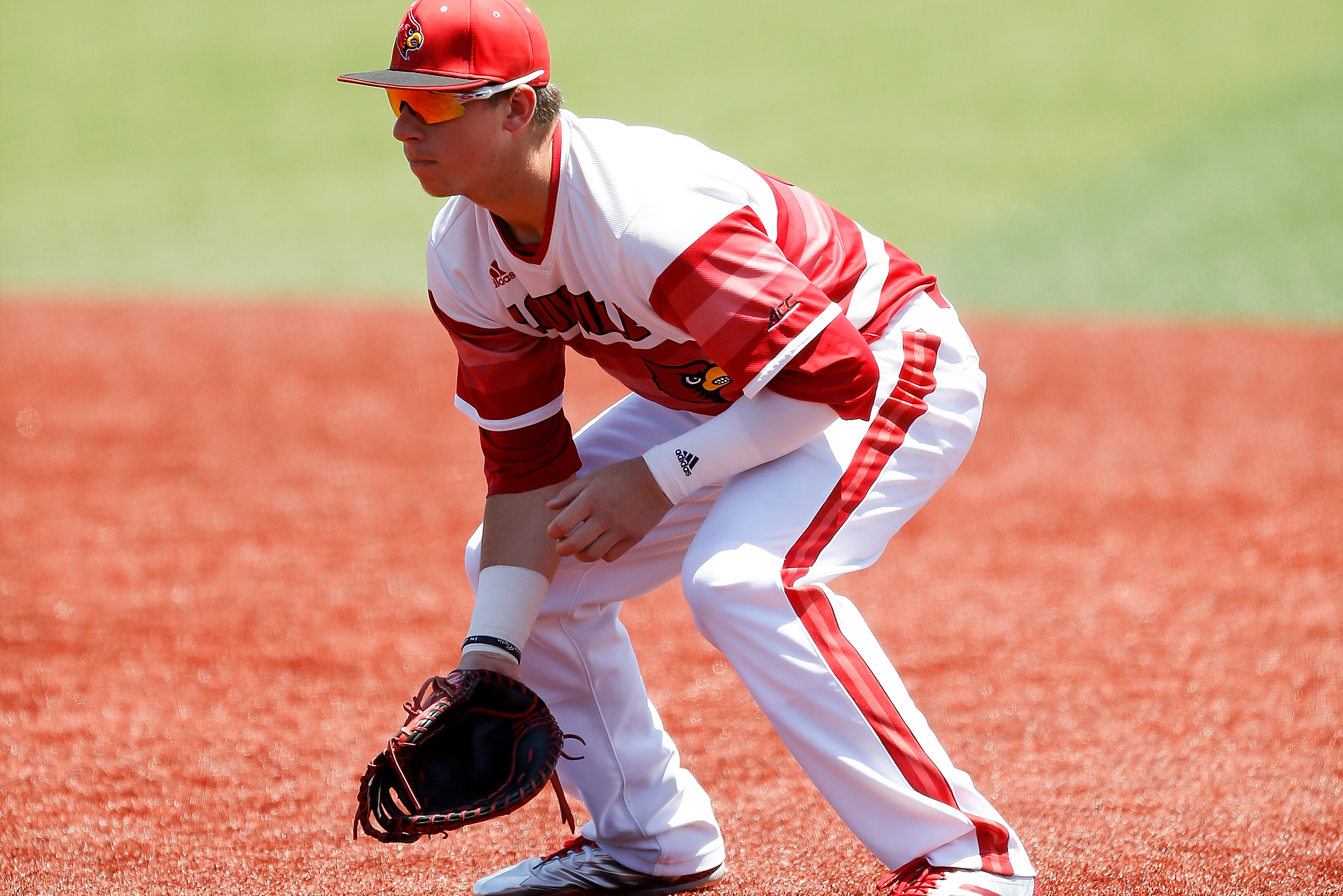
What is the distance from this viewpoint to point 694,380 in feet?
6.95

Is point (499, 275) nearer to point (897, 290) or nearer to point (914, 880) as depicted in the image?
point (897, 290)

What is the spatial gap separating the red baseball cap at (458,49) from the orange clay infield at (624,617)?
1.36 meters

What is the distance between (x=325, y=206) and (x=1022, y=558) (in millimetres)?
7627

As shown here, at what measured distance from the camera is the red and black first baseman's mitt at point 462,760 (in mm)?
1997

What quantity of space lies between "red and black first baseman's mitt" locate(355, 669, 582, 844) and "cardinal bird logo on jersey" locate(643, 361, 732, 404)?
1.79 ft

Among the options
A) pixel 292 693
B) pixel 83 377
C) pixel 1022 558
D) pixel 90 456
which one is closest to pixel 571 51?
pixel 83 377

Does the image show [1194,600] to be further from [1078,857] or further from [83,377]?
[83,377]

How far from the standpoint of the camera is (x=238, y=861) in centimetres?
240

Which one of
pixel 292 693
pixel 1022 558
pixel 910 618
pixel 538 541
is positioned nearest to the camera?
pixel 538 541

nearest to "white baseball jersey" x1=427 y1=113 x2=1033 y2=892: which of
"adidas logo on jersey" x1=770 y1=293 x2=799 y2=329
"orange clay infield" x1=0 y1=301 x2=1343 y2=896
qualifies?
"adidas logo on jersey" x1=770 y1=293 x2=799 y2=329

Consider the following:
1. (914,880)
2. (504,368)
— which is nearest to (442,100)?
(504,368)

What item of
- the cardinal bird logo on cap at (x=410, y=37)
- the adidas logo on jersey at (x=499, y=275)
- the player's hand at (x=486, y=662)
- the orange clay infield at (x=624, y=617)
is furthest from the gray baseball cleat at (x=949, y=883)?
the cardinal bird logo on cap at (x=410, y=37)

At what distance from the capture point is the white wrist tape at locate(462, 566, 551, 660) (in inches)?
85.2

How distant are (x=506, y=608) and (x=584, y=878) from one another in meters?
0.54
